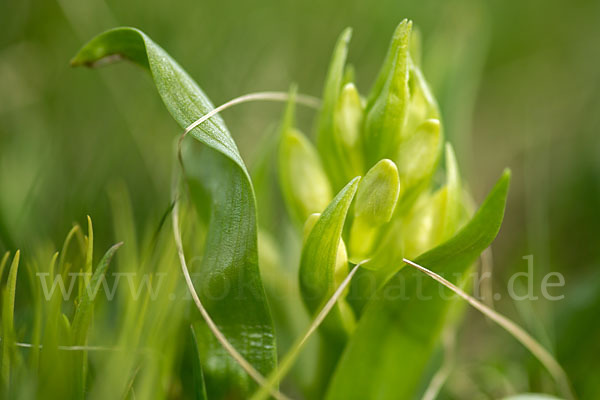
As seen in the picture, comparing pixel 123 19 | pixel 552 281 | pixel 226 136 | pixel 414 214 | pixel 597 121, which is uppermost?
pixel 123 19

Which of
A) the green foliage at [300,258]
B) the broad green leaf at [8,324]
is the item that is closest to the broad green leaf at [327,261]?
the green foliage at [300,258]

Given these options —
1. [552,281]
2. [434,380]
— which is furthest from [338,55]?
[552,281]

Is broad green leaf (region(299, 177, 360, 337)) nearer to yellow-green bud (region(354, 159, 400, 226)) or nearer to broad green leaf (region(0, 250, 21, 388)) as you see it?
yellow-green bud (region(354, 159, 400, 226))

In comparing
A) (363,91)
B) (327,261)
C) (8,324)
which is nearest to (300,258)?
(327,261)

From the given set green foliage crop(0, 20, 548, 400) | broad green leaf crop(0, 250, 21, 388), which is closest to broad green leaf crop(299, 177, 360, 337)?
green foliage crop(0, 20, 548, 400)

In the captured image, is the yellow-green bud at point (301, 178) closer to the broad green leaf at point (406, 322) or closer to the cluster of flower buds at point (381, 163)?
the cluster of flower buds at point (381, 163)

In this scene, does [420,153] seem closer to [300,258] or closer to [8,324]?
[300,258]

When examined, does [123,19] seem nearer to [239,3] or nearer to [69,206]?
[239,3]
